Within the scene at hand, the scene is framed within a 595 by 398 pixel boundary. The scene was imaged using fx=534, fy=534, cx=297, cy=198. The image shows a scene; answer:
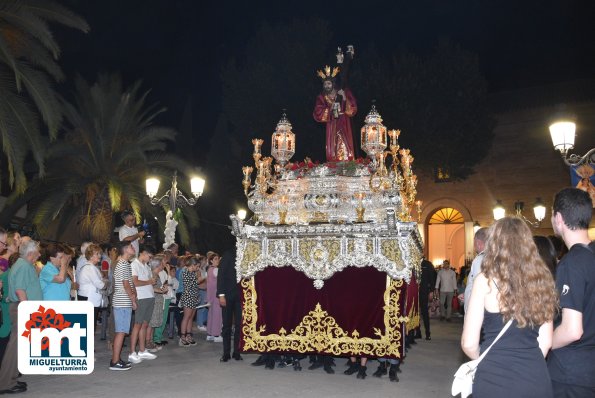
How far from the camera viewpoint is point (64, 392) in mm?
7086

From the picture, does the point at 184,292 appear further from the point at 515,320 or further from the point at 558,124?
the point at 515,320

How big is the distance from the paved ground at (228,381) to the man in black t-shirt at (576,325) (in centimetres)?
398

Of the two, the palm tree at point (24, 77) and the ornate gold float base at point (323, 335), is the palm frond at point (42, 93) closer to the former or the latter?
the palm tree at point (24, 77)

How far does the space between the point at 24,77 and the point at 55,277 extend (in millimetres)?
6128

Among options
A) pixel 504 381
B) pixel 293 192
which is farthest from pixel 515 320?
pixel 293 192

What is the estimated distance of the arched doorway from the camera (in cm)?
3055

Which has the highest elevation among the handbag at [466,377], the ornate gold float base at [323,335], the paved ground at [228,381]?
the handbag at [466,377]

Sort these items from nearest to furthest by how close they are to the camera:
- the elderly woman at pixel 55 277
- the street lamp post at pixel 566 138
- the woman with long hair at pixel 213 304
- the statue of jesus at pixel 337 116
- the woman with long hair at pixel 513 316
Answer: the woman with long hair at pixel 513 316, the elderly woman at pixel 55 277, the street lamp post at pixel 566 138, the statue of jesus at pixel 337 116, the woman with long hair at pixel 213 304

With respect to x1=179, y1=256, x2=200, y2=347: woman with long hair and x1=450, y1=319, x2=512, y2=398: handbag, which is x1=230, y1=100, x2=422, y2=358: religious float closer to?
x1=179, y1=256, x2=200, y2=347: woman with long hair

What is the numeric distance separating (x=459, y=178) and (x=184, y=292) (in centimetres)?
1987

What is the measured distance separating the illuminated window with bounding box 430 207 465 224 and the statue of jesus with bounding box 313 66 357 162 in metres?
20.8

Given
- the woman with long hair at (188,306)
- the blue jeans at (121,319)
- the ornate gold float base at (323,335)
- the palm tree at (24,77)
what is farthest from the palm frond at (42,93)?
the ornate gold float base at (323,335)

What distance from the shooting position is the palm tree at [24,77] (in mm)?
11805

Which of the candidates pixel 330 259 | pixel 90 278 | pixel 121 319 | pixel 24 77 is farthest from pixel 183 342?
pixel 24 77
